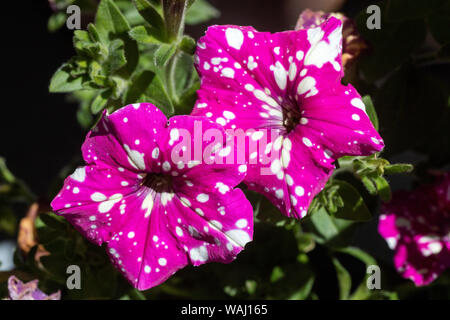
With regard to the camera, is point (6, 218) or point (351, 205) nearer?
point (351, 205)

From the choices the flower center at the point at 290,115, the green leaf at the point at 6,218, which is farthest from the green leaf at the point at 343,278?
the green leaf at the point at 6,218

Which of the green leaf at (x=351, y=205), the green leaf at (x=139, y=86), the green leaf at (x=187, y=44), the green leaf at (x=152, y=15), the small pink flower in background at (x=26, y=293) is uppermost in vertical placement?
the green leaf at (x=152, y=15)

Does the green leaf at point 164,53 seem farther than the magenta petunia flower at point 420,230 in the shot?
No

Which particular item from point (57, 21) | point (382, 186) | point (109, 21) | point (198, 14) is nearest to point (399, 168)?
point (382, 186)

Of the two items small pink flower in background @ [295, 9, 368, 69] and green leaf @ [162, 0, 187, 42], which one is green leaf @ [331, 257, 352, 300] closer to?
small pink flower in background @ [295, 9, 368, 69]

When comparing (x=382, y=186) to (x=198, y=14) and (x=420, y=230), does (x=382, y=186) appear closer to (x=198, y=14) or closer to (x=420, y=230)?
(x=420, y=230)

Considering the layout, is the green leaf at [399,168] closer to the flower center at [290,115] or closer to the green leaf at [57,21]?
the flower center at [290,115]

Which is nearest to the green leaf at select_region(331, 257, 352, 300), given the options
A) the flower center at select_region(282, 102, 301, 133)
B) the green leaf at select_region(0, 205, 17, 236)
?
the flower center at select_region(282, 102, 301, 133)
